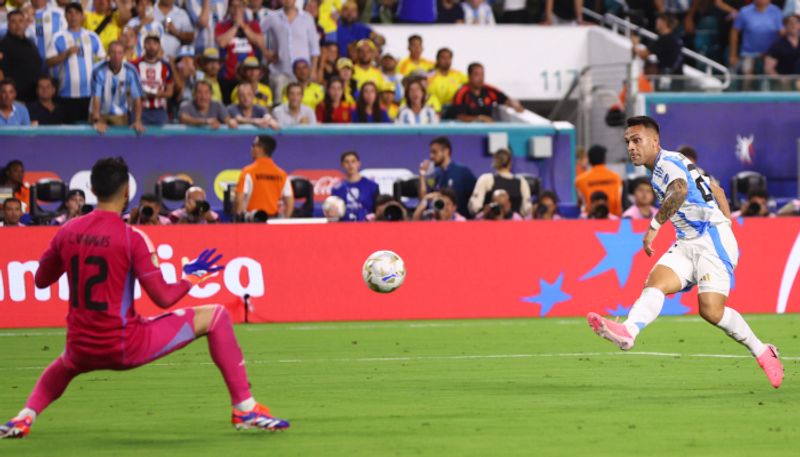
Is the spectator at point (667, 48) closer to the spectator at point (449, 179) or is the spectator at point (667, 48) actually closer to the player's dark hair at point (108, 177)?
the spectator at point (449, 179)

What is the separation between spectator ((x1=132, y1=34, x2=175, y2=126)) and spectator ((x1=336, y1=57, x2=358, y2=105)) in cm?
269

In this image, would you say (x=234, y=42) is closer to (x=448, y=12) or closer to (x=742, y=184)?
(x=448, y=12)

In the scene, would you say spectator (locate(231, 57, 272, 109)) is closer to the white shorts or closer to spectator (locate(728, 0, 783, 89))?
spectator (locate(728, 0, 783, 89))

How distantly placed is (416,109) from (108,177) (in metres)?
15.7

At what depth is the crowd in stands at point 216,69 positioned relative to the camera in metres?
22.0

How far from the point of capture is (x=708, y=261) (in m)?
11.4

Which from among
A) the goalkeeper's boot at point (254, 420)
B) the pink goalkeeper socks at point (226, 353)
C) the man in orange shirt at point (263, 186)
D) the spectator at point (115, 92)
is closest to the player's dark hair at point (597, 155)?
the man in orange shirt at point (263, 186)

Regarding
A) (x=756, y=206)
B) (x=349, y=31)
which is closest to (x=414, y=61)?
(x=349, y=31)

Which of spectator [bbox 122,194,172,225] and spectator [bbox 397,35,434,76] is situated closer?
spectator [bbox 122,194,172,225]

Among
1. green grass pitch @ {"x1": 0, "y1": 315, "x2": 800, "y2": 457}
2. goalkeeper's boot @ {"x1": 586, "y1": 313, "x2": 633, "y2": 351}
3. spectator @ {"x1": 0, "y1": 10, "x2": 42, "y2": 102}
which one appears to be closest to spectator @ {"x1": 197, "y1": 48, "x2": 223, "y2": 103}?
spectator @ {"x1": 0, "y1": 10, "x2": 42, "y2": 102}

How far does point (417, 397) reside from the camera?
35.4 ft

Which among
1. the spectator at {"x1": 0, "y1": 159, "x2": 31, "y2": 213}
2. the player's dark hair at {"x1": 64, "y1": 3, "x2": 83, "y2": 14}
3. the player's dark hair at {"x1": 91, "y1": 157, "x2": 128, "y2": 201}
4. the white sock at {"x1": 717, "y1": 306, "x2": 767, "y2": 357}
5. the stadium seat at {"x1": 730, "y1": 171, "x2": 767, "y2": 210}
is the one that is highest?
the player's dark hair at {"x1": 91, "y1": 157, "x2": 128, "y2": 201}

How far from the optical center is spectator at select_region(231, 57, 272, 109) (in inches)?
900

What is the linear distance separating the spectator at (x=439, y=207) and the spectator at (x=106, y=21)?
5.95 metres
